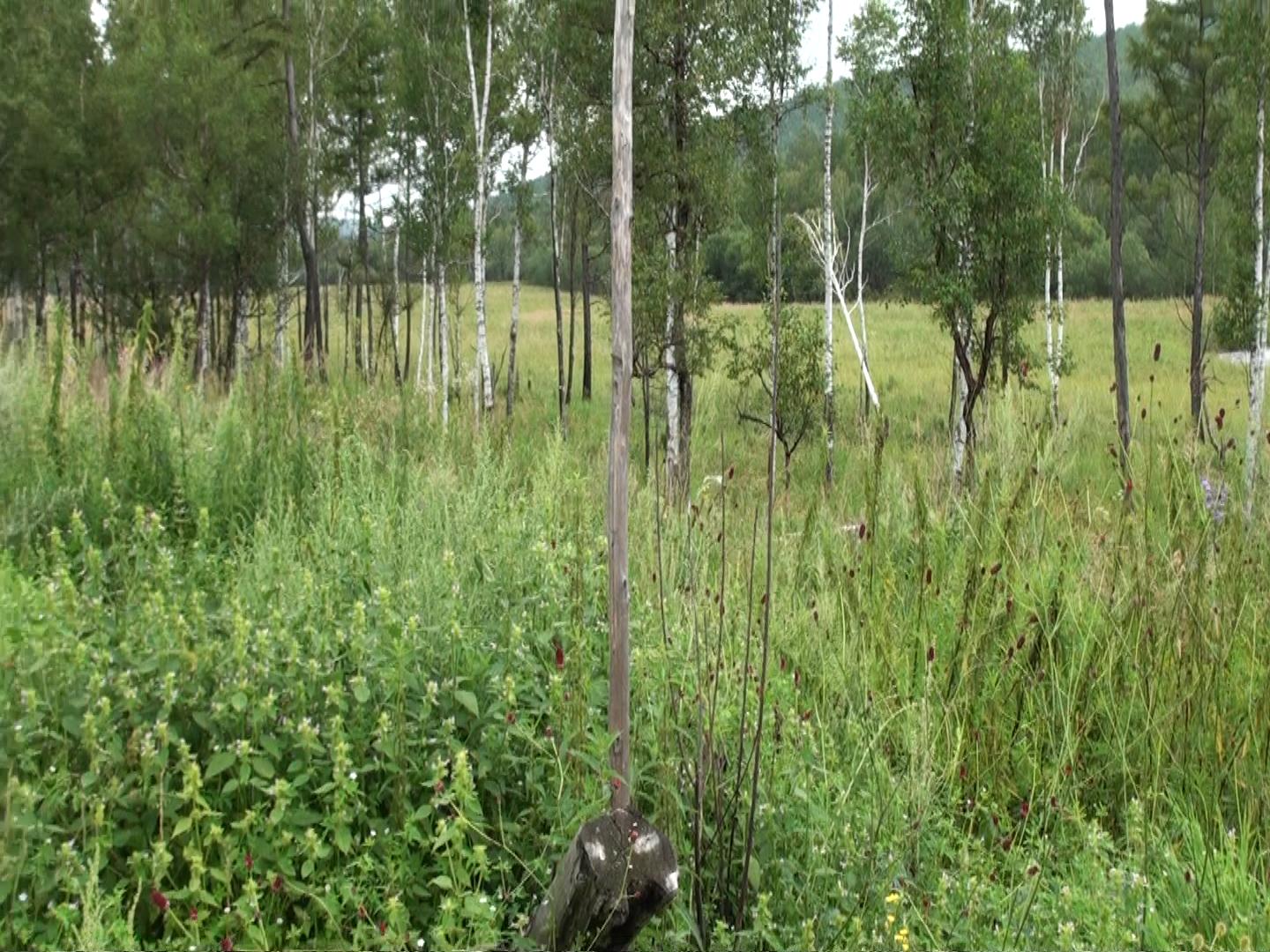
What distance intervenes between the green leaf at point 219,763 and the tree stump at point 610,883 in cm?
107

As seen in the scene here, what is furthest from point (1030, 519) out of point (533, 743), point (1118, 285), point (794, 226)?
point (794, 226)

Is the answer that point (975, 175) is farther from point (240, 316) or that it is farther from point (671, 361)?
point (240, 316)

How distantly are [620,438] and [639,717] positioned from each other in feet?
4.07

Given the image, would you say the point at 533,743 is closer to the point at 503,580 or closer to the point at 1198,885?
the point at 503,580

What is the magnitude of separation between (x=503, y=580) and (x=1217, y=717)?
281 centimetres

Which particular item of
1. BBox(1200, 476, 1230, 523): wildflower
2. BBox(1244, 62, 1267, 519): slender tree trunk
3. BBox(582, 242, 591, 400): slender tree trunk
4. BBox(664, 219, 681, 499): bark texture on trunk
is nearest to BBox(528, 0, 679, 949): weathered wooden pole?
BBox(1200, 476, 1230, 523): wildflower

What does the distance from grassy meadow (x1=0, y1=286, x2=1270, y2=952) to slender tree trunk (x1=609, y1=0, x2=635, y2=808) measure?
8.2 inches

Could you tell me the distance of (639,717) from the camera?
3.78 meters

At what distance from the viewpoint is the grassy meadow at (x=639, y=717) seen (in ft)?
9.87

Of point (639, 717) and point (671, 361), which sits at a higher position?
point (671, 361)

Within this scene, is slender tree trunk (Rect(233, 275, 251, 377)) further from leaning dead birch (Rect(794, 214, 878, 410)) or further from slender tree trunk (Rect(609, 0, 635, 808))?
slender tree trunk (Rect(609, 0, 635, 808))

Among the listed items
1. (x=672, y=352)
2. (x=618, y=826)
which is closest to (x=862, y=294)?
(x=672, y=352)

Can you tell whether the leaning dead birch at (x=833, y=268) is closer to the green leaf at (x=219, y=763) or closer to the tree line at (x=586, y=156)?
the tree line at (x=586, y=156)

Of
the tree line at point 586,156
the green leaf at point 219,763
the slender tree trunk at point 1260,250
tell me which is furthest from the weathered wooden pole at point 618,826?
the slender tree trunk at point 1260,250
